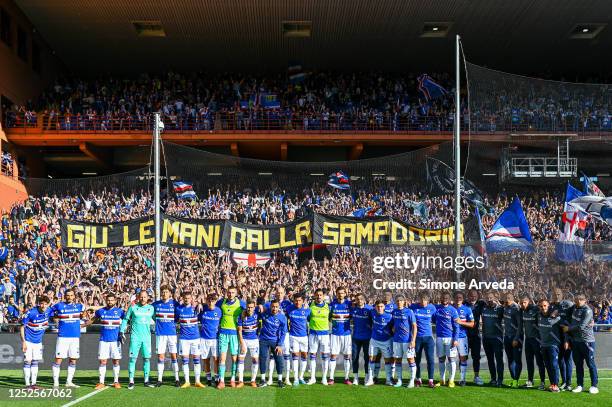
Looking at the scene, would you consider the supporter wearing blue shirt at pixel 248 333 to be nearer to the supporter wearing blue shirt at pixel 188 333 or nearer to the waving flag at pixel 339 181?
the supporter wearing blue shirt at pixel 188 333

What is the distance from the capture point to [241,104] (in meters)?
40.5

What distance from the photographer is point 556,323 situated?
1585 centimetres

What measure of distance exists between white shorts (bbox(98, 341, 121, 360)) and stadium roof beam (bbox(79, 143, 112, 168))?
23607 mm

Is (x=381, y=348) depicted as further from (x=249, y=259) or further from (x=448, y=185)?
(x=249, y=259)

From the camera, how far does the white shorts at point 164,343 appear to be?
16.4 m

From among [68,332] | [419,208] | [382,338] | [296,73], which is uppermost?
[296,73]

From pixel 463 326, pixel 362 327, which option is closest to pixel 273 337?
pixel 362 327

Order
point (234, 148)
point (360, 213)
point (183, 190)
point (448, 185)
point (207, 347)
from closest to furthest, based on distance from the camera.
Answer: point (207, 347)
point (360, 213)
point (183, 190)
point (448, 185)
point (234, 148)

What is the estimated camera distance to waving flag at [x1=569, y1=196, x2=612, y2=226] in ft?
63.9

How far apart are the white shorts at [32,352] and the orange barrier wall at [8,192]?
13726 millimetres

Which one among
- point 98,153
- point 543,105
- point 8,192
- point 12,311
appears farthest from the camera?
point 98,153

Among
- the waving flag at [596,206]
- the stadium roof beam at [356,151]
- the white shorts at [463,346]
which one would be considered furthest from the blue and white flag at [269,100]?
the white shorts at [463,346]

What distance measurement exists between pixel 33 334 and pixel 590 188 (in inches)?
530

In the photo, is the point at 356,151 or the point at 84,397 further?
the point at 356,151
